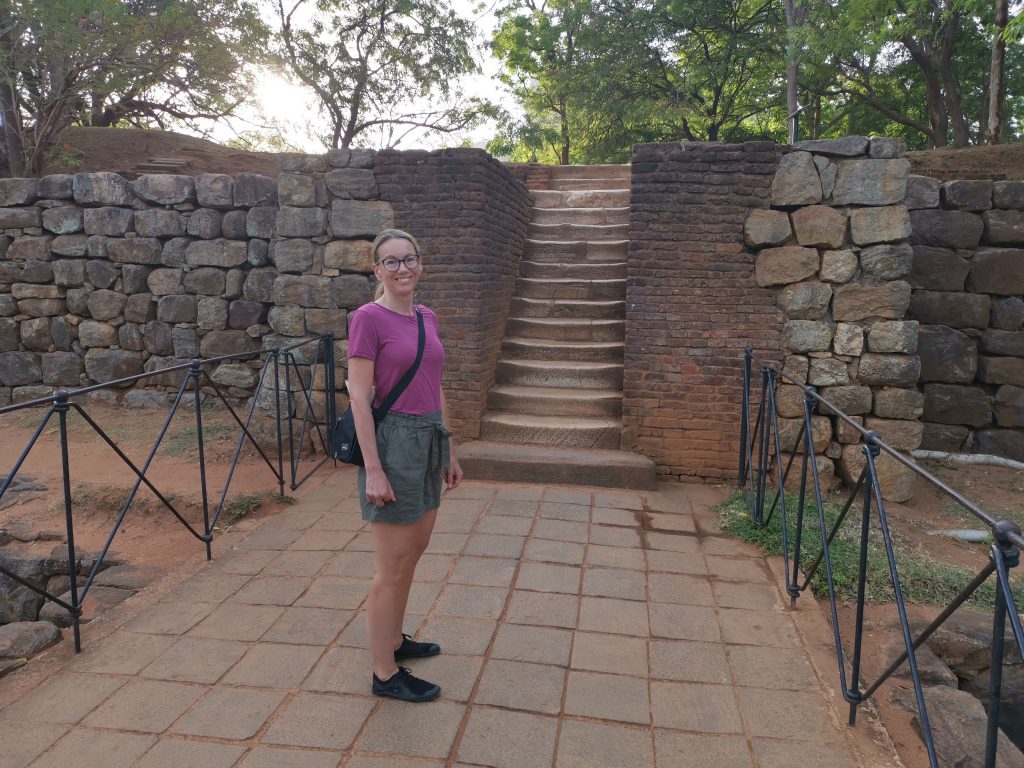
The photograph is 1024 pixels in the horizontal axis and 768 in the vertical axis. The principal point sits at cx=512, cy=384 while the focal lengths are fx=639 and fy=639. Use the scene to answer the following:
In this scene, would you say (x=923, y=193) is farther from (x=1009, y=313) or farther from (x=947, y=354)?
(x=947, y=354)

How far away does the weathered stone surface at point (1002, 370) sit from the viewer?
6070 mm

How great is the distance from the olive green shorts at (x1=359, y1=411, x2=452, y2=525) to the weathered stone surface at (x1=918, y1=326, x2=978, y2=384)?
5.74 m

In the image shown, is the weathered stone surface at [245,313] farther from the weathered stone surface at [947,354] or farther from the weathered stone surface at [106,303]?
the weathered stone surface at [947,354]

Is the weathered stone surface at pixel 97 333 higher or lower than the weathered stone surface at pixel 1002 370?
higher

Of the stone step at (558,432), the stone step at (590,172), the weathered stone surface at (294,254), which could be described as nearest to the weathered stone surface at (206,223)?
the weathered stone surface at (294,254)

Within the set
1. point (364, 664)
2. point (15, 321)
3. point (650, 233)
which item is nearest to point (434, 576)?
point (364, 664)

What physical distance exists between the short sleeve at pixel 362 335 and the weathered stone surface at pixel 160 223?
18.8 feet

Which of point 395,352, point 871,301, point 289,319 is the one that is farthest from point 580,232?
point 395,352

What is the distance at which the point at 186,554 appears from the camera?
14.5 ft

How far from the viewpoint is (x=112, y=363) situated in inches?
285

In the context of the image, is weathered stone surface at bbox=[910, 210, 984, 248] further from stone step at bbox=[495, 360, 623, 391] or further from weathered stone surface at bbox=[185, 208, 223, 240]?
weathered stone surface at bbox=[185, 208, 223, 240]

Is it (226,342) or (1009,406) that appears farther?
(226,342)

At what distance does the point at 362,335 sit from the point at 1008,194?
260 inches

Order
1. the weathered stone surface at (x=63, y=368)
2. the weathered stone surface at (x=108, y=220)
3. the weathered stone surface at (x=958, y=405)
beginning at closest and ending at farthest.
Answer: the weathered stone surface at (x=958, y=405)
the weathered stone surface at (x=108, y=220)
the weathered stone surface at (x=63, y=368)
